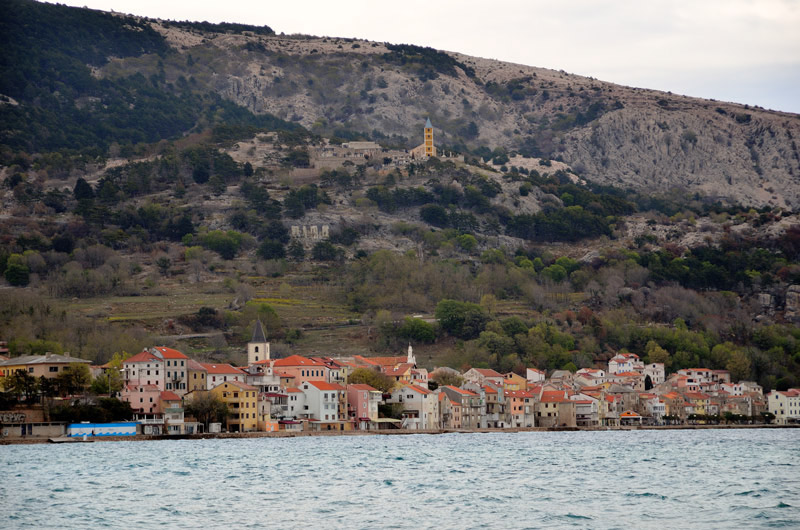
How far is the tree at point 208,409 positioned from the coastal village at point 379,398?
37 centimetres

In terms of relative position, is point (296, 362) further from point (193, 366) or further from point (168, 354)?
point (168, 354)

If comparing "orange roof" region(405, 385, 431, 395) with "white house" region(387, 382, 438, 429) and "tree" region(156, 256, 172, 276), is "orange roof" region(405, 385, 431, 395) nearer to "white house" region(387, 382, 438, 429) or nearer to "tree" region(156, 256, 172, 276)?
"white house" region(387, 382, 438, 429)

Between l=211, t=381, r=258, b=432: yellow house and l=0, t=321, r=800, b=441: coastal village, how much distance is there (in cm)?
6

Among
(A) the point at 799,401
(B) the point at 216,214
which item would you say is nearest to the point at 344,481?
(A) the point at 799,401

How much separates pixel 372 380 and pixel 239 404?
1445 cm

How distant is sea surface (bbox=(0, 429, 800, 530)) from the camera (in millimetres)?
35906

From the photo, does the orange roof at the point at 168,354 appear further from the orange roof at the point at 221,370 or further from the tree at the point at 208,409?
the tree at the point at 208,409

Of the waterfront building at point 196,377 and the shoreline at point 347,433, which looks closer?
the shoreline at point 347,433

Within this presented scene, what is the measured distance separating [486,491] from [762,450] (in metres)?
26.0

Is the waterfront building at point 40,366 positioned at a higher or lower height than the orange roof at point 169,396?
higher

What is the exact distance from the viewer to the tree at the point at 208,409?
75.5 meters

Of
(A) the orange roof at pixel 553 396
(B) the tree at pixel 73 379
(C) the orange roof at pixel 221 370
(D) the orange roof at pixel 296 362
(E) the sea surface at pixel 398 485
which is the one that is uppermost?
(D) the orange roof at pixel 296 362

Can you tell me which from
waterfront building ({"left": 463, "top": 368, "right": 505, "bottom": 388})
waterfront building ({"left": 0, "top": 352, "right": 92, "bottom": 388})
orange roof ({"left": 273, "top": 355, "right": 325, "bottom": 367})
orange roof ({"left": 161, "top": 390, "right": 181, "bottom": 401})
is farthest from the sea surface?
waterfront building ({"left": 463, "top": 368, "right": 505, "bottom": 388})

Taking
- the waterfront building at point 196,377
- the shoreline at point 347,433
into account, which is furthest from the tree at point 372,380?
the waterfront building at point 196,377
